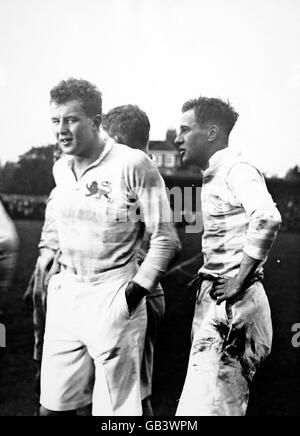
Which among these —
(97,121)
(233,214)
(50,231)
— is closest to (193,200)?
(233,214)

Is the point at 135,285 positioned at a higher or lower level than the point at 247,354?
higher

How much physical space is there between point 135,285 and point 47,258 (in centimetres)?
51

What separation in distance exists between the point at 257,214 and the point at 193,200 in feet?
1.27

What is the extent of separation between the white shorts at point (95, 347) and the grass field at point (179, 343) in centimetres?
19

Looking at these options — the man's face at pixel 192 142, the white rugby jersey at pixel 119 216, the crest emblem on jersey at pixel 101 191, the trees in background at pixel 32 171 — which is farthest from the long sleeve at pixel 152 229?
the trees in background at pixel 32 171

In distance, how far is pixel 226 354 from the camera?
230 centimetres

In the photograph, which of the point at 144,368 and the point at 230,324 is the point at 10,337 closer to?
the point at 144,368

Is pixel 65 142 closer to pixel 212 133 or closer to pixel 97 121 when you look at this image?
pixel 97 121

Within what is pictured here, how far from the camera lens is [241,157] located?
2.38m

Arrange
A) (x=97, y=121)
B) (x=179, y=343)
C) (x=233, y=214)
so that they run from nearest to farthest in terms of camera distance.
Result: (x=233, y=214)
(x=97, y=121)
(x=179, y=343)

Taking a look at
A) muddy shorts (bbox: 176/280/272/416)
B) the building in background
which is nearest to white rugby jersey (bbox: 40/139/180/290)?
the building in background

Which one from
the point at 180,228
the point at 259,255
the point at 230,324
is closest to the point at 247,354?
the point at 230,324

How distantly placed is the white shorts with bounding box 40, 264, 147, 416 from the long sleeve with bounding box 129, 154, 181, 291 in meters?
0.09

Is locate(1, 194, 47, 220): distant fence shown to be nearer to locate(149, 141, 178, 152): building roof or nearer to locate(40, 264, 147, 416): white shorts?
locate(40, 264, 147, 416): white shorts
